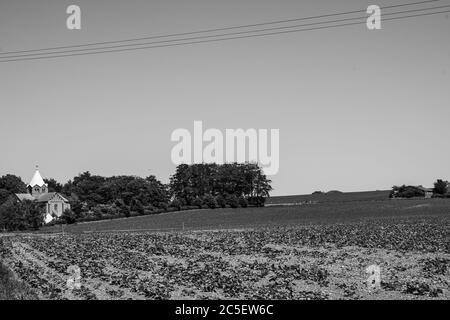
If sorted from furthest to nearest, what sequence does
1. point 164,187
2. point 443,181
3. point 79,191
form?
1. point 79,191
2. point 164,187
3. point 443,181

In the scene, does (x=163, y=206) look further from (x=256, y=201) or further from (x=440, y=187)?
(x=440, y=187)

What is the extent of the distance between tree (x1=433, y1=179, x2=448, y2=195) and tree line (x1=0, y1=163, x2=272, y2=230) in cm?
4631

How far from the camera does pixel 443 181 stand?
144375 millimetres

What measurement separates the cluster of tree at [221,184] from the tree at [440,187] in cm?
4631

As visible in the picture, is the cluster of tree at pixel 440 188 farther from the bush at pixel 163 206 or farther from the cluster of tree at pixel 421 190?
the bush at pixel 163 206

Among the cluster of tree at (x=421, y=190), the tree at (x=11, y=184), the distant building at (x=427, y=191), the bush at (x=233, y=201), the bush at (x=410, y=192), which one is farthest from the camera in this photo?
the tree at (x=11, y=184)

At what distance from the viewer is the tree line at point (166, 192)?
411ft

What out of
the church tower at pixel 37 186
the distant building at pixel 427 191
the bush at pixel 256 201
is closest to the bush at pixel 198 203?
the bush at pixel 256 201

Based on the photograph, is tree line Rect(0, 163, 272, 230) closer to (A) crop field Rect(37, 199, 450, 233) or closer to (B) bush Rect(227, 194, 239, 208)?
(B) bush Rect(227, 194, 239, 208)

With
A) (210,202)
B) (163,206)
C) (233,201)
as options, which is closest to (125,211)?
(163,206)

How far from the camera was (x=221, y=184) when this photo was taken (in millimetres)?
170250
